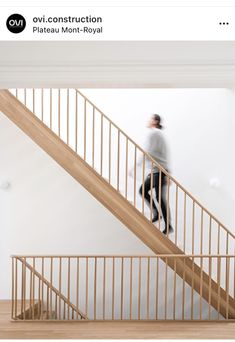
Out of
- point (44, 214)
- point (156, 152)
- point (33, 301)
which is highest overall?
point (156, 152)

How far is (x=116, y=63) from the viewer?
70.2 inches

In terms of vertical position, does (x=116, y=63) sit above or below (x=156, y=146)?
below

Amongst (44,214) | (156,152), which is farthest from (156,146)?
(44,214)

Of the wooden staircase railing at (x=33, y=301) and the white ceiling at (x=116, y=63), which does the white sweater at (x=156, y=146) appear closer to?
the wooden staircase railing at (x=33, y=301)

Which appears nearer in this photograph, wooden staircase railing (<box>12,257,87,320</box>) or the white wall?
wooden staircase railing (<box>12,257,87,320</box>)

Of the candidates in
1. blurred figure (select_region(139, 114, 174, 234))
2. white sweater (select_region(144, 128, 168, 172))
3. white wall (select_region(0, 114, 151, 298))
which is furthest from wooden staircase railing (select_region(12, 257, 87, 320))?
white sweater (select_region(144, 128, 168, 172))
